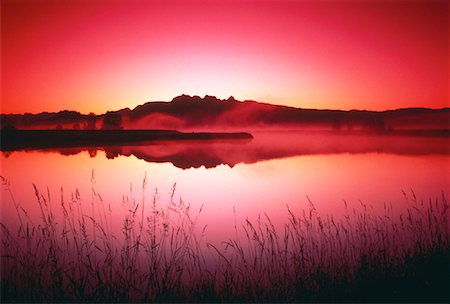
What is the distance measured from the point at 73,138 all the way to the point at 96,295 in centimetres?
5231

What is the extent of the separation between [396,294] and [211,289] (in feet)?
8.16

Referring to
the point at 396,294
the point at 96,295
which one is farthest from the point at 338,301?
the point at 96,295

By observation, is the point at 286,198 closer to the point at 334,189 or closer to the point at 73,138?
the point at 334,189

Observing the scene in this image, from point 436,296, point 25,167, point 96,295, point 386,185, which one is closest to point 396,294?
point 436,296

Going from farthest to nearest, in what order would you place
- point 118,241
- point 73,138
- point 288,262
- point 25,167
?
point 73,138, point 25,167, point 118,241, point 288,262

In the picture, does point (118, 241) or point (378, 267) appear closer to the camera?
point (378, 267)

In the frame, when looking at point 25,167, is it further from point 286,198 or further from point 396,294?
point 396,294

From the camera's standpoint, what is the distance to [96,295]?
19.1 ft

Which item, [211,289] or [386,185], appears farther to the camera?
[386,185]

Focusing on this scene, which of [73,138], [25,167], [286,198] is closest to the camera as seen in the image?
[286,198]

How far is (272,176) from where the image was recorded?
23.0 meters

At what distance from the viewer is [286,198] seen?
15375mm

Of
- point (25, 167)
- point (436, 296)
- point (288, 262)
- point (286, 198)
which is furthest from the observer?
point (25, 167)

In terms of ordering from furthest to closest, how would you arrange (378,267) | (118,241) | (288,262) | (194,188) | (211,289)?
(194,188)
(118,241)
(288,262)
(378,267)
(211,289)
